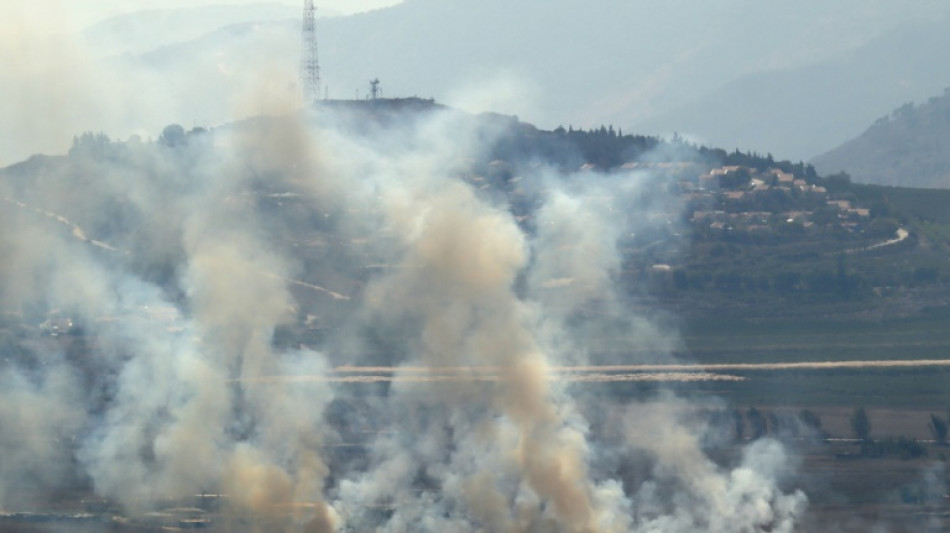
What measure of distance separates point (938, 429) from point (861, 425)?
6090mm

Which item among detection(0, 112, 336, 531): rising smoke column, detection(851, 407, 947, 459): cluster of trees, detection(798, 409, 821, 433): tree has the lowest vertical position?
detection(851, 407, 947, 459): cluster of trees

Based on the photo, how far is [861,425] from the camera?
14425 centimetres

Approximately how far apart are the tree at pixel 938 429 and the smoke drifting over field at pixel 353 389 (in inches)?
525

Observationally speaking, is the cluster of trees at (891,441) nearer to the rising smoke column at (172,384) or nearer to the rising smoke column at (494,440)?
the rising smoke column at (494,440)

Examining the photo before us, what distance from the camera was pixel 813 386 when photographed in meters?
157

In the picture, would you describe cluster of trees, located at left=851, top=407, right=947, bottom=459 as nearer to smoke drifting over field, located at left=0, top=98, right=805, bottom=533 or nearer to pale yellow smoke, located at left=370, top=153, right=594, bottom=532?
smoke drifting over field, located at left=0, top=98, right=805, bottom=533

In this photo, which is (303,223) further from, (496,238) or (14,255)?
(496,238)

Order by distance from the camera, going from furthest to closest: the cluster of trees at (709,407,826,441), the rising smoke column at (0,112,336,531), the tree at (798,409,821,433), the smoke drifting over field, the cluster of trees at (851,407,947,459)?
the tree at (798,409,821,433) → the cluster of trees at (709,407,826,441) → the cluster of trees at (851,407,947,459) → the rising smoke column at (0,112,336,531) → the smoke drifting over field

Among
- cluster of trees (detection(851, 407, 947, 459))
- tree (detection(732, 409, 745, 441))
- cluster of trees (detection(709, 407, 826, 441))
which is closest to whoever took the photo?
cluster of trees (detection(851, 407, 947, 459))

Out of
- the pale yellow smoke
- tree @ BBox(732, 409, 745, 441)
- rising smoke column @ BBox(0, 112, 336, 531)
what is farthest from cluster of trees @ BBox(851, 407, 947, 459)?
rising smoke column @ BBox(0, 112, 336, 531)

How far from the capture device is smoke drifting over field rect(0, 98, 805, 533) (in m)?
116

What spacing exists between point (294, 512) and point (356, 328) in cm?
5373

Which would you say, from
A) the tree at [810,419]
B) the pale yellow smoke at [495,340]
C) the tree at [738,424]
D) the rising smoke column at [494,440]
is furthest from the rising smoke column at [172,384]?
the tree at [810,419]

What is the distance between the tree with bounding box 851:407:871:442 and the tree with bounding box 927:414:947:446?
5.06m
